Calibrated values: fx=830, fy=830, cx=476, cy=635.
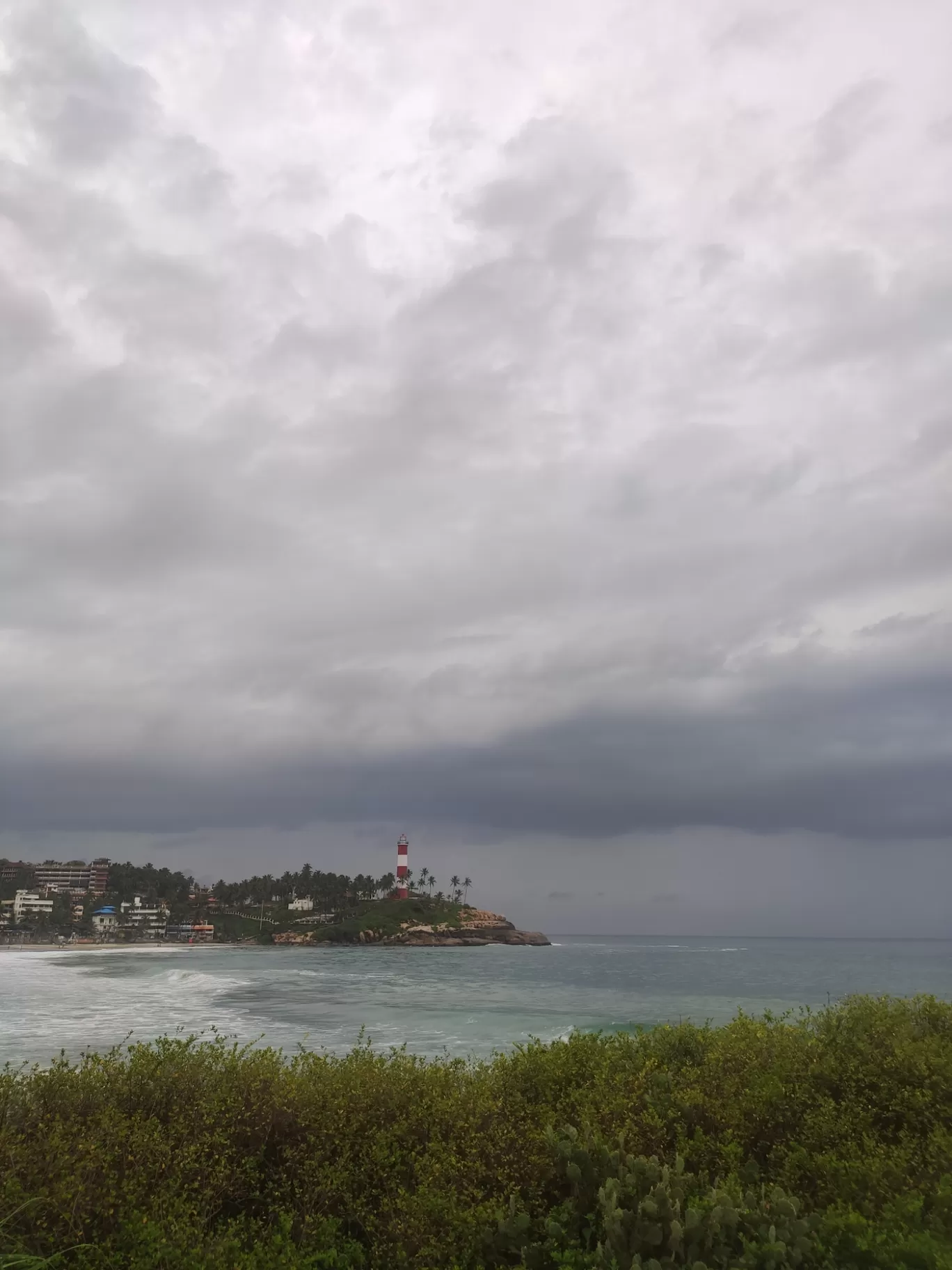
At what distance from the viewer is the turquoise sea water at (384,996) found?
111ft

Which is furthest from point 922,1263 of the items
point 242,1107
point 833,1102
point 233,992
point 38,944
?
point 38,944

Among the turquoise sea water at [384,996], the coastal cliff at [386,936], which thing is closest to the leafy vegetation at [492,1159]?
the turquoise sea water at [384,996]

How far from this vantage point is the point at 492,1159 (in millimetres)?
7945

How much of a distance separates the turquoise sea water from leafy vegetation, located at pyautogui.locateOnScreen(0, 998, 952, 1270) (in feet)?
14.8

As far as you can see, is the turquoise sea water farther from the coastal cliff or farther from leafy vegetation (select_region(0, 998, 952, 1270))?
the coastal cliff

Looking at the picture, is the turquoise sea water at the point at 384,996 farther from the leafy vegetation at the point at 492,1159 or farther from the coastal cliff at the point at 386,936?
the coastal cliff at the point at 386,936

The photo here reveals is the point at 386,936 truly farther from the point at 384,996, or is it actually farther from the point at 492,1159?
the point at 492,1159

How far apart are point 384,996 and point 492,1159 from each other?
177ft

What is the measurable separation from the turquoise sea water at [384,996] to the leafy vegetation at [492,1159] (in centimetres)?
453

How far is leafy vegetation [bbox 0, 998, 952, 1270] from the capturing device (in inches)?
250

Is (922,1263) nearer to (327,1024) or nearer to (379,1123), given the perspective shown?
(379,1123)

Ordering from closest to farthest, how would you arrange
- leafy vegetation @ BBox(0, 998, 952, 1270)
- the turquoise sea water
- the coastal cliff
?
leafy vegetation @ BBox(0, 998, 952, 1270)
the turquoise sea water
the coastal cliff

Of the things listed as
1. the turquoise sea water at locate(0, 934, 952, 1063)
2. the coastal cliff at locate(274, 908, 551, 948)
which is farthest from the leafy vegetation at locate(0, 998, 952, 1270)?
the coastal cliff at locate(274, 908, 551, 948)

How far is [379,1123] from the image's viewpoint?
29.7 ft
